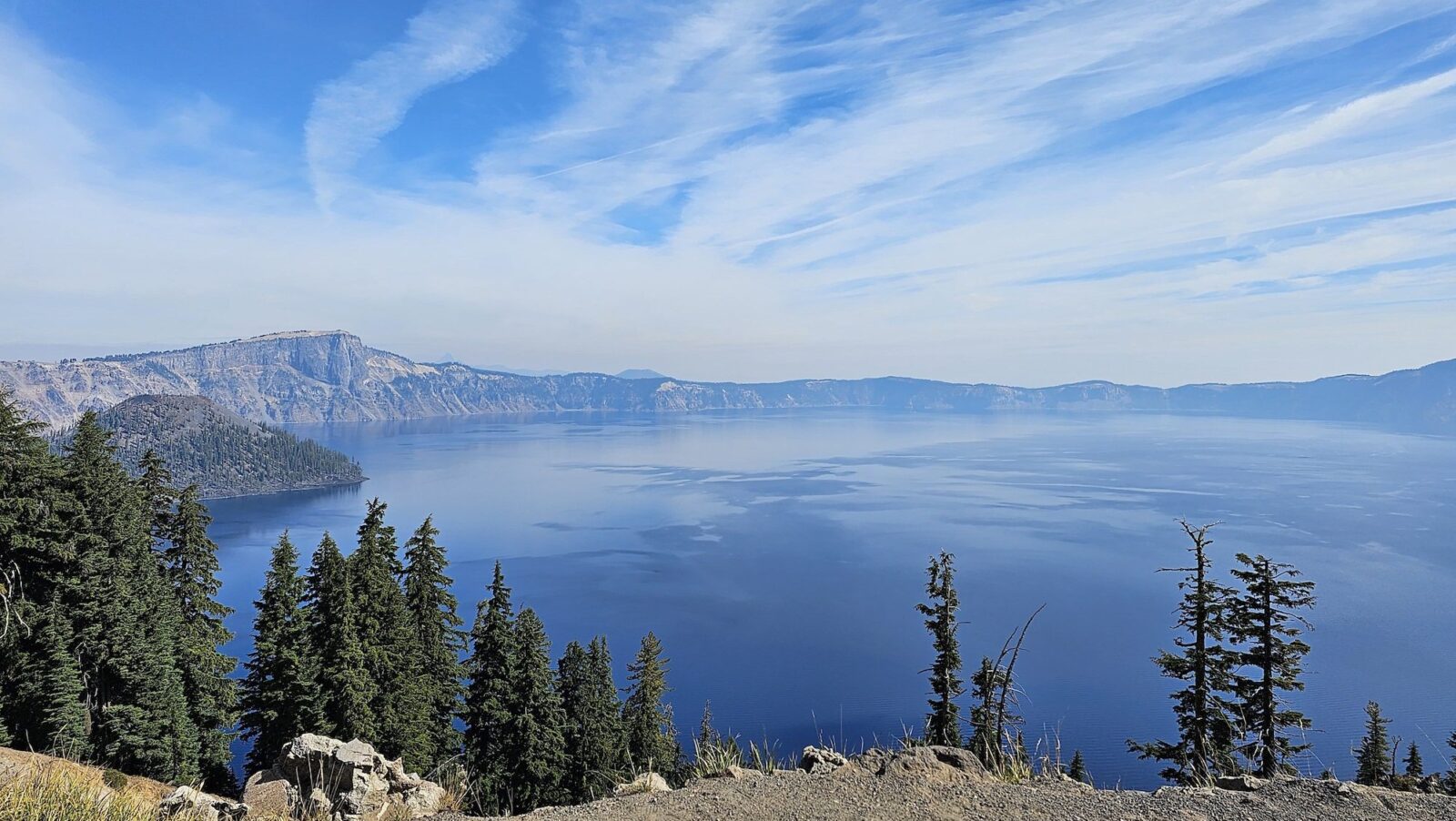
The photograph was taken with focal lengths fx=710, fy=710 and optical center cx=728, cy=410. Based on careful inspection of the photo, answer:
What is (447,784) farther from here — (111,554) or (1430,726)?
(1430,726)

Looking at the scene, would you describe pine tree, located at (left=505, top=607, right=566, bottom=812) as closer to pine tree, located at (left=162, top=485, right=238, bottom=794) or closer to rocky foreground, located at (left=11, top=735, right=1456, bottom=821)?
pine tree, located at (left=162, top=485, right=238, bottom=794)

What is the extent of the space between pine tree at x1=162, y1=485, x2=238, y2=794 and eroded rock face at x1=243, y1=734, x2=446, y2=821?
12216 mm

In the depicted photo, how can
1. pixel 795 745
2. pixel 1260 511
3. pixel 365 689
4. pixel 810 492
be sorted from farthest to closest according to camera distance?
pixel 810 492 → pixel 1260 511 → pixel 795 745 → pixel 365 689

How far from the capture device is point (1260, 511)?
119750 millimetres

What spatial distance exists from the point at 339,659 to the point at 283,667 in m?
1.72

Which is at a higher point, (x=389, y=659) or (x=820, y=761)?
(x=820, y=761)

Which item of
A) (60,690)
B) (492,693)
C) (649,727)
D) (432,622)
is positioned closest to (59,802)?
(60,690)

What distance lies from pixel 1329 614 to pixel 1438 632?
7632mm

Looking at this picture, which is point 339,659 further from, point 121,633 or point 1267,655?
point 1267,655

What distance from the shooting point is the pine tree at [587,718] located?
86.7 ft

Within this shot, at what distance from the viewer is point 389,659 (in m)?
22.5

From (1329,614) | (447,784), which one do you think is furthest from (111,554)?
(1329,614)

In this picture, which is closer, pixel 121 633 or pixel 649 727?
pixel 121 633

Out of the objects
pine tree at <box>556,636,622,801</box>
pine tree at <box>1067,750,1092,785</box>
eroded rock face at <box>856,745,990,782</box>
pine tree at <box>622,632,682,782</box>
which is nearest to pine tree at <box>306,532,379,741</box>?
pine tree at <box>556,636,622,801</box>
